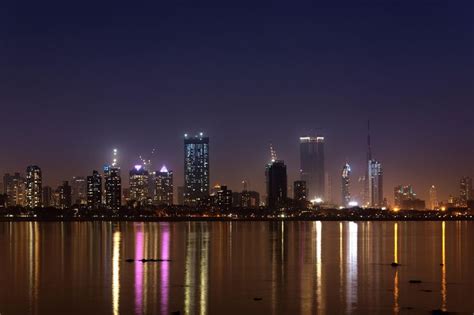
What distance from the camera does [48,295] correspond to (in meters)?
42.0

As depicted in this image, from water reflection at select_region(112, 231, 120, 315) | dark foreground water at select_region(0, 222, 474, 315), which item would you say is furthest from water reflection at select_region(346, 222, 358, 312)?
water reflection at select_region(112, 231, 120, 315)

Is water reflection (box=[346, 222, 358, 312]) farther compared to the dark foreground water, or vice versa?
water reflection (box=[346, 222, 358, 312])

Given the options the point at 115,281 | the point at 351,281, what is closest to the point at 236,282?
the point at 351,281

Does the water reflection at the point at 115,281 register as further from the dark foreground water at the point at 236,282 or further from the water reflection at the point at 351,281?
the water reflection at the point at 351,281

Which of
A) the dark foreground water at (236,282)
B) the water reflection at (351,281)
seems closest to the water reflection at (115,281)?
the dark foreground water at (236,282)

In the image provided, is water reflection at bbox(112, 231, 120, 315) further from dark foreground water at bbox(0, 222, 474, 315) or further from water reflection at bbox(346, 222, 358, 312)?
water reflection at bbox(346, 222, 358, 312)

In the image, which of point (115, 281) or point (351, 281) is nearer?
point (115, 281)

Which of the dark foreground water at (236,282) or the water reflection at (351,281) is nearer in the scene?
the dark foreground water at (236,282)

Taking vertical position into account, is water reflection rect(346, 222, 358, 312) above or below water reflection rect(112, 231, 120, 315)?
below

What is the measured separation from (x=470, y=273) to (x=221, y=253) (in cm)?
2667

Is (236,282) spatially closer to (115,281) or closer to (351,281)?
(351,281)

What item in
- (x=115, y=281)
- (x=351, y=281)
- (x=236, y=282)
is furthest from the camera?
(x=351, y=281)

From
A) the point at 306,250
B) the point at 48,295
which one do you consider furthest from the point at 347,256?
the point at 48,295

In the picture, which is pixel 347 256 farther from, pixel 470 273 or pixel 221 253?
pixel 470 273
